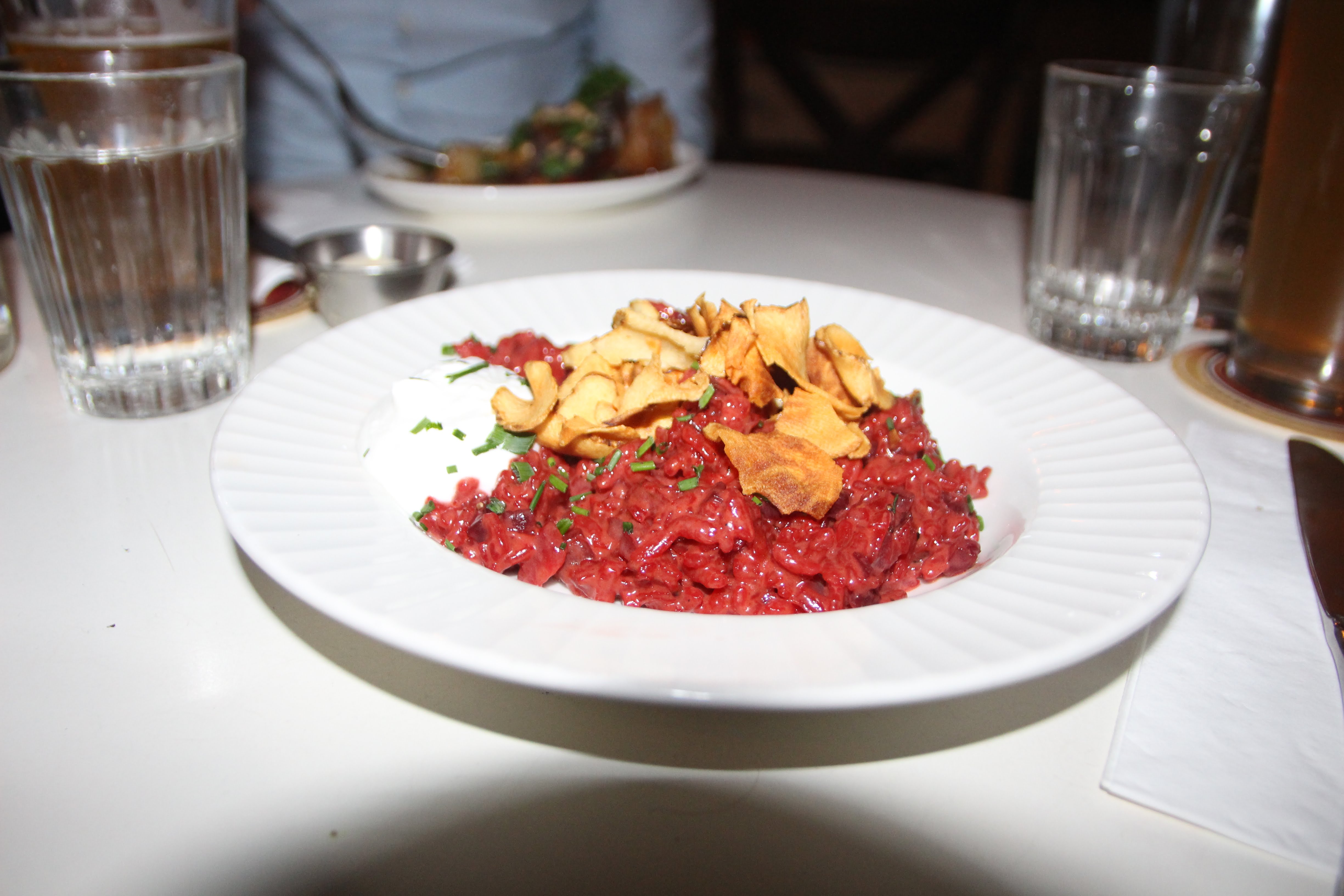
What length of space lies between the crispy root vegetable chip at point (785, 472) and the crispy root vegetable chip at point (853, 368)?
0.67ft

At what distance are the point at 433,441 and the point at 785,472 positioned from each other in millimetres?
505

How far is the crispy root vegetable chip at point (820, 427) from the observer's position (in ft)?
4.07

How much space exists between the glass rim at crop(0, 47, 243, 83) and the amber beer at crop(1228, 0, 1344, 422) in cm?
195

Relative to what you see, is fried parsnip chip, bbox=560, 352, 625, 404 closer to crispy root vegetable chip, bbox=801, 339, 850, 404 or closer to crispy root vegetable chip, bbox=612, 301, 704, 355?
crispy root vegetable chip, bbox=612, 301, 704, 355

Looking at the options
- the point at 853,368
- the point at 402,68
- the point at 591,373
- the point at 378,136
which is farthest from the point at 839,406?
the point at 402,68

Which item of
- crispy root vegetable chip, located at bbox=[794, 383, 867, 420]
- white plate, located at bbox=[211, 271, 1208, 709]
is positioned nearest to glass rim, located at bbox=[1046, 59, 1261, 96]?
white plate, located at bbox=[211, 271, 1208, 709]

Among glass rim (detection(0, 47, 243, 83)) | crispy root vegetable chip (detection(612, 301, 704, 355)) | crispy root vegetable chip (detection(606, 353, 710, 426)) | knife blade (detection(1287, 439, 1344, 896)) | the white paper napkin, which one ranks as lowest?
the white paper napkin

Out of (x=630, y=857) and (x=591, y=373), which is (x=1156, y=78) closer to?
(x=591, y=373)

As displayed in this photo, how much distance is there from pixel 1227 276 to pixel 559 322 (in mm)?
1828

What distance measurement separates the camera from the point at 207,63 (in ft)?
5.87

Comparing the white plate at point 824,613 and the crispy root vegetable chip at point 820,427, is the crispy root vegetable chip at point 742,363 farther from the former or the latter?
the white plate at point 824,613

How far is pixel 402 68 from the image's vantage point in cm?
405

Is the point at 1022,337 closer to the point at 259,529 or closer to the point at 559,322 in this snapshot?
the point at 559,322

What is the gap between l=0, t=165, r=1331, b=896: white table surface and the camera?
830mm
